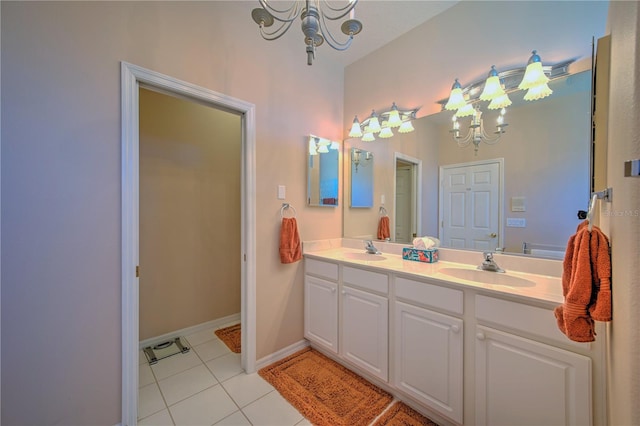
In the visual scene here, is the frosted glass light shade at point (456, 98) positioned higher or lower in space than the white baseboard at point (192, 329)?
higher

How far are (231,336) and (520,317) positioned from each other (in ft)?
7.89

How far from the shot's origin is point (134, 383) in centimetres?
138

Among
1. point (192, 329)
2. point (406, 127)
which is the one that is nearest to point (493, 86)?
point (406, 127)

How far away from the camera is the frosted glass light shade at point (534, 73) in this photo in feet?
4.57

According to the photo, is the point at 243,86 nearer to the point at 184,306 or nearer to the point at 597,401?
the point at 184,306

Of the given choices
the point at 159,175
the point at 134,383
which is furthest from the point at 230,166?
the point at 134,383

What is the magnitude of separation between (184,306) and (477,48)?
134 inches

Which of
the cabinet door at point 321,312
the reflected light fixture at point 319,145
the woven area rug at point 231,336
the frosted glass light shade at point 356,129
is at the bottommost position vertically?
the woven area rug at point 231,336

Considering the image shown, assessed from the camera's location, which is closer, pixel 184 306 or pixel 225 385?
pixel 225 385

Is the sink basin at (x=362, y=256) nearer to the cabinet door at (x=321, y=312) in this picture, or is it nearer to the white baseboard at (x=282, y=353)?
the cabinet door at (x=321, y=312)

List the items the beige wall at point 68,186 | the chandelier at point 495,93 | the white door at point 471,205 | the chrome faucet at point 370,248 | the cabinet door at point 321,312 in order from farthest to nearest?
1. the chrome faucet at point 370,248
2. the cabinet door at point 321,312
3. the white door at point 471,205
4. the chandelier at point 495,93
5. the beige wall at point 68,186

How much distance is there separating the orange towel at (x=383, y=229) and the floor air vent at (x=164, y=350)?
2.08 meters

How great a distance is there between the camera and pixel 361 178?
2.51 m

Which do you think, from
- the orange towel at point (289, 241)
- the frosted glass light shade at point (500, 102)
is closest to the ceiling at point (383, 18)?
the frosted glass light shade at point (500, 102)
